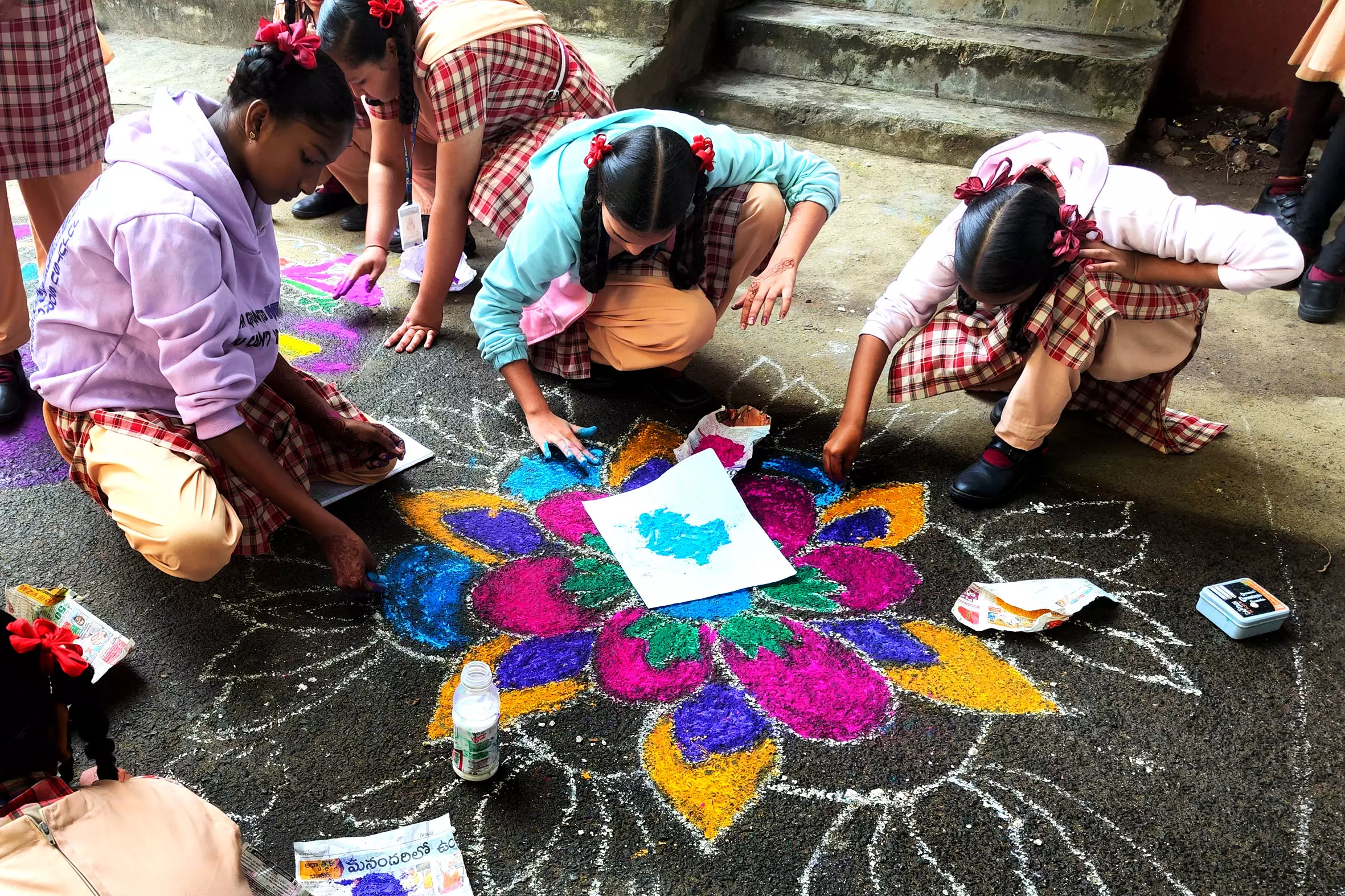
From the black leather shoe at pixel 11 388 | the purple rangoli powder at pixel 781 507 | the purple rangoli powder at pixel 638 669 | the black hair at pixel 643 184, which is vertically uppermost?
the black hair at pixel 643 184

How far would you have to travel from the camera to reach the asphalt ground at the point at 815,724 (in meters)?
1.62

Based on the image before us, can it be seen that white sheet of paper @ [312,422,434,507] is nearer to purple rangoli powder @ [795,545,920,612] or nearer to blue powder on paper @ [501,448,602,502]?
blue powder on paper @ [501,448,602,502]

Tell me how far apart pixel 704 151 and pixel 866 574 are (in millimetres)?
1035

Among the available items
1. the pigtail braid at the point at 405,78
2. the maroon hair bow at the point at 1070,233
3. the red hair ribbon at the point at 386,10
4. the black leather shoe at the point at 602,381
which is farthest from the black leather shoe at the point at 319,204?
the maroon hair bow at the point at 1070,233

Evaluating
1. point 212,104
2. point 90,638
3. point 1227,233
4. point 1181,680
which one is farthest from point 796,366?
point 90,638

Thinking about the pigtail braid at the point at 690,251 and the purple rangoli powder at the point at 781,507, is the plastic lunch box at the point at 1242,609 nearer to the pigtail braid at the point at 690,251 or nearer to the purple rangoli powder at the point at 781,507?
the purple rangoli powder at the point at 781,507

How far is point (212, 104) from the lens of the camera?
6.31 feet

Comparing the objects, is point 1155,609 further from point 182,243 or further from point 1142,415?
point 182,243

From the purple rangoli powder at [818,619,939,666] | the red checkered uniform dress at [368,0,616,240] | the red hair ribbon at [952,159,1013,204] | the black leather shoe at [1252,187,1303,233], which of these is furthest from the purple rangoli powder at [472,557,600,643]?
the black leather shoe at [1252,187,1303,233]

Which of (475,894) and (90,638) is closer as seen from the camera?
(475,894)

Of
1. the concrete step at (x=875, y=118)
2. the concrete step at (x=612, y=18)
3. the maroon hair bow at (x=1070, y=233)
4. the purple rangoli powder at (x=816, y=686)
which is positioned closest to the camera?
the purple rangoli powder at (x=816, y=686)

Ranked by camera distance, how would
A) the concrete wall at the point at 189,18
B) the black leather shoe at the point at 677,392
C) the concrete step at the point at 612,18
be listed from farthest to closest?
the concrete wall at the point at 189,18
the concrete step at the point at 612,18
the black leather shoe at the point at 677,392

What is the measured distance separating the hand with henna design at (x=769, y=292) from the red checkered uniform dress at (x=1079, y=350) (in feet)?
1.18

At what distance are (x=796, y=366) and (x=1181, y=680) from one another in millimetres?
1374
